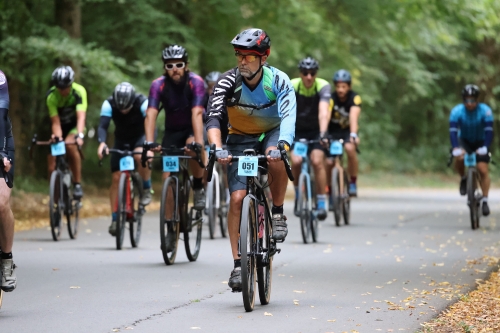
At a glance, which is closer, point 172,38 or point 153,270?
point 153,270

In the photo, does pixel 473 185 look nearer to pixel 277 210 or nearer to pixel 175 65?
pixel 175 65

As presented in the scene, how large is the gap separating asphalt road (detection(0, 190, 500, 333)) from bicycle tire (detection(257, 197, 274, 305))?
0.12 meters

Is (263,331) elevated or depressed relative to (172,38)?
depressed

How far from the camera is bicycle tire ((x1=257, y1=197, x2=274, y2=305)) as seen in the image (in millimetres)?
8281

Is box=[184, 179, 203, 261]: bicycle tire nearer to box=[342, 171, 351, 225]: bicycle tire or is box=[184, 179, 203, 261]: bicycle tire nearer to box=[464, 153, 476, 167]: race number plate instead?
box=[342, 171, 351, 225]: bicycle tire

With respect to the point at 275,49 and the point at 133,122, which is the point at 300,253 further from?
the point at 275,49

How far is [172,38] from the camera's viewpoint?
2381 centimetres

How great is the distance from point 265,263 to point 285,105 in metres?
1.25

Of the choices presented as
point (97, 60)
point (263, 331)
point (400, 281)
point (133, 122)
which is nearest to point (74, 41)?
point (97, 60)

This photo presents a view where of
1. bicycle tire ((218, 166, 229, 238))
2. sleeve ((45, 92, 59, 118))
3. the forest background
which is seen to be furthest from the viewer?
the forest background

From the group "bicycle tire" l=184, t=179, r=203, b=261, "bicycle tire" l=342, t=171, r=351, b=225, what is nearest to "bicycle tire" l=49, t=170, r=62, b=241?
"bicycle tire" l=184, t=179, r=203, b=261

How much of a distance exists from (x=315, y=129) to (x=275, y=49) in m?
11.0

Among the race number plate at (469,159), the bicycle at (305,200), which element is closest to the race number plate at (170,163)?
the bicycle at (305,200)

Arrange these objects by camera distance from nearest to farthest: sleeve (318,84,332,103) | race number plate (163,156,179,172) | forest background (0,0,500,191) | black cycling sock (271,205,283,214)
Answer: black cycling sock (271,205,283,214)
race number plate (163,156,179,172)
sleeve (318,84,332,103)
forest background (0,0,500,191)
